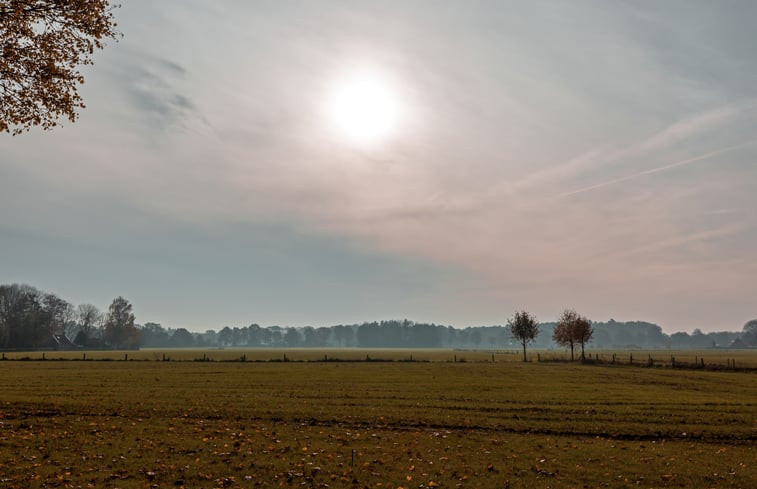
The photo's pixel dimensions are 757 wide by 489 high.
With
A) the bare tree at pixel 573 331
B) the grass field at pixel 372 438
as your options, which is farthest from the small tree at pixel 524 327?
the grass field at pixel 372 438

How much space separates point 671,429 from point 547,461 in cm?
1123

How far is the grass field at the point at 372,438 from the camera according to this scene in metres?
16.1

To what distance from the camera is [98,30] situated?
21.8m

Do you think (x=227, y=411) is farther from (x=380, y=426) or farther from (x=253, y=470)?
(x=253, y=470)

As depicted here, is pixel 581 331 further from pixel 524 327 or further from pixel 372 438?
pixel 372 438

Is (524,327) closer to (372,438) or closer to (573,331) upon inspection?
(573,331)

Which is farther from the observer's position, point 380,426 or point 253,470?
point 380,426

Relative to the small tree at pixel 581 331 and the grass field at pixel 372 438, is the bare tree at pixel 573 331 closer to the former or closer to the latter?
the small tree at pixel 581 331

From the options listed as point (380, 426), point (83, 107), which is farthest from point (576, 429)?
point (83, 107)

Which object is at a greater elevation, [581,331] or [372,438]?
[581,331]

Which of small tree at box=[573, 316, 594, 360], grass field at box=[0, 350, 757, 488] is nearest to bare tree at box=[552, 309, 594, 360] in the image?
small tree at box=[573, 316, 594, 360]

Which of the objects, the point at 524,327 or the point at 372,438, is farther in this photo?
the point at 524,327

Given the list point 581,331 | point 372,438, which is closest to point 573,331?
point 581,331

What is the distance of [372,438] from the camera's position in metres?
22.1
